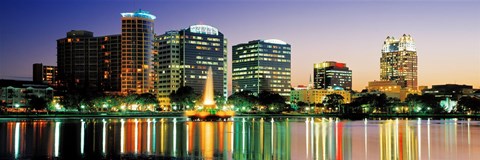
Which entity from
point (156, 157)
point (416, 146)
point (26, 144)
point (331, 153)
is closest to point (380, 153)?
point (331, 153)

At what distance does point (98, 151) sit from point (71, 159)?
24.0ft

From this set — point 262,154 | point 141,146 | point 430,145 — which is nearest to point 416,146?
point 430,145

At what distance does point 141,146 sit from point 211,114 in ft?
320

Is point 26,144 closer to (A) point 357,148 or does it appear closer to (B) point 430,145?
(A) point 357,148

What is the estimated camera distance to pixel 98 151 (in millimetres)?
54562

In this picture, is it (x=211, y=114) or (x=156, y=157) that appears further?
(x=211, y=114)

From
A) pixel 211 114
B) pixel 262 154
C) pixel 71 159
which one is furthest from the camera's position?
pixel 211 114

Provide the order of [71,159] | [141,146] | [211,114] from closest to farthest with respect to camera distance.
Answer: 1. [71,159]
2. [141,146]
3. [211,114]

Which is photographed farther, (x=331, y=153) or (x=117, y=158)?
(x=331, y=153)

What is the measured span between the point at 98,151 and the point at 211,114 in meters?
104

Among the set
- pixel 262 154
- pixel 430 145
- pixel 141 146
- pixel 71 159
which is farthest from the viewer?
pixel 430 145

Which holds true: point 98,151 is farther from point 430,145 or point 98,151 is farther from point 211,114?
point 211,114

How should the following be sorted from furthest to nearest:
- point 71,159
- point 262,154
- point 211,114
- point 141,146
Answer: point 211,114 < point 141,146 < point 262,154 < point 71,159

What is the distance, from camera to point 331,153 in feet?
179
